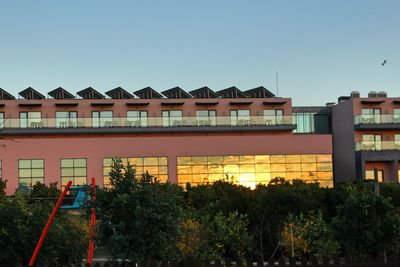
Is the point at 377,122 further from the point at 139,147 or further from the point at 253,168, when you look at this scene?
the point at 139,147

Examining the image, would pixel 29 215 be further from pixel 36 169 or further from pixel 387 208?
pixel 36 169

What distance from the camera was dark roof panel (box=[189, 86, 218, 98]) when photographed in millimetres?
73812

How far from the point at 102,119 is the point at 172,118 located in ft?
26.8

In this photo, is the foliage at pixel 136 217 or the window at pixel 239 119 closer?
the foliage at pixel 136 217

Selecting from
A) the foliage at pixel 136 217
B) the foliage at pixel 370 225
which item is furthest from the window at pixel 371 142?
the foliage at pixel 136 217

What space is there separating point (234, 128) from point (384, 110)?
61.7ft

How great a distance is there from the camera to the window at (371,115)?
6950 centimetres

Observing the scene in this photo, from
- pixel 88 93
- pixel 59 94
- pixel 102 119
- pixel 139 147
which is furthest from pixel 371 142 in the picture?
pixel 59 94

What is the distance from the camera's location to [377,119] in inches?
2734

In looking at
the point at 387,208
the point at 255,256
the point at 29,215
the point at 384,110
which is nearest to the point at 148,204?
the point at 29,215

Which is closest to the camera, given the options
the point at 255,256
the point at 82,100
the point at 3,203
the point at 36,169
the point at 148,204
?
the point at 148,204

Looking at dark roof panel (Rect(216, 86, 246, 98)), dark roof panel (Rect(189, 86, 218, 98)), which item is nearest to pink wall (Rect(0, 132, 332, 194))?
dark roof panel (Rect(216, 86, 246, 98))

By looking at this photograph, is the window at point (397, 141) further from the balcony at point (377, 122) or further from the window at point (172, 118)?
the window at point (172, 118)

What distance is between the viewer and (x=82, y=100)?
227ft
